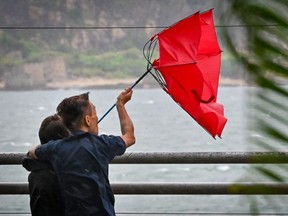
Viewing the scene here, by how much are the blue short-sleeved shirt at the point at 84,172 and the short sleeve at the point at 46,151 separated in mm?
11

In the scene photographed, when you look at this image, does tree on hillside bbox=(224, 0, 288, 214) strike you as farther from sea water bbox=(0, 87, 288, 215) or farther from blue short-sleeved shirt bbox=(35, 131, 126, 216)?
blue short-sleeved shirt bbox=(35, 131, 126, 216)

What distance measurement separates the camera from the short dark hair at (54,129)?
2914 mm

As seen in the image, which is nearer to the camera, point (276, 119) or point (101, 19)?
point (276, 119)

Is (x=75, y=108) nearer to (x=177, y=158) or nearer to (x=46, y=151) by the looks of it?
(x=46, y=151)

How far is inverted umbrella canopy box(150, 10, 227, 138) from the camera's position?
3.64m

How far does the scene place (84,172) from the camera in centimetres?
273

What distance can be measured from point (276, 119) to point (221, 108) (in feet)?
10.1

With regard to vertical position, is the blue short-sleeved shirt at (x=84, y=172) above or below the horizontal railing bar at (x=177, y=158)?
above

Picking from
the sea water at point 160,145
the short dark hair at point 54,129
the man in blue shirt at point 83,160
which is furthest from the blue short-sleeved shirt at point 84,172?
the sea water at point 160,145

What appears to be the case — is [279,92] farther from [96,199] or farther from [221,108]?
[221,108]

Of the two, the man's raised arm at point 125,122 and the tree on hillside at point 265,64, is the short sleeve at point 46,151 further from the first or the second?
the tree on hillside at point 265,64

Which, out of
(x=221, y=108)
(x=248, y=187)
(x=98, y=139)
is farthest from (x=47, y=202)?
(x=248, y=187)

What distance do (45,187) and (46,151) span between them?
0.14 m

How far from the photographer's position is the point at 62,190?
9.07ft
